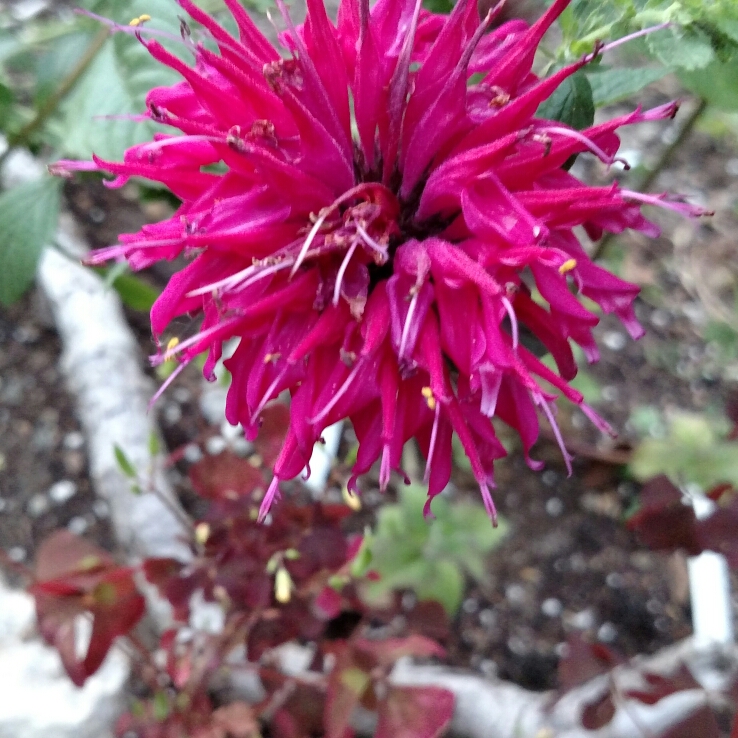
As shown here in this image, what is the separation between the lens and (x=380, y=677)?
1.73 feet

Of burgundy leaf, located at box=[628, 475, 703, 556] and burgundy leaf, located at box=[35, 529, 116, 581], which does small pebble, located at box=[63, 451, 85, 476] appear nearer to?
burgundy leaf, located at box=[35, 529, 116, 581]

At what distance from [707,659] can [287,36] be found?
61cm

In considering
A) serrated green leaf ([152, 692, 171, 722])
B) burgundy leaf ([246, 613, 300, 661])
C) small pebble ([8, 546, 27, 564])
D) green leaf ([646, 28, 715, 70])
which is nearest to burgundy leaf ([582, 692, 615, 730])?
burgundy leaf ([246, 613, 300, 661])

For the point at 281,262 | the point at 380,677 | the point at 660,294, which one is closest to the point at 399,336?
the point at 281,262

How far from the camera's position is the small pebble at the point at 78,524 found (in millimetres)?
870

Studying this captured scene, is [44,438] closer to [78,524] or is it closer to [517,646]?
[78,524]

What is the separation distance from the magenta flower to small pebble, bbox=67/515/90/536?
65 cm

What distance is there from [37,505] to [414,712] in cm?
62

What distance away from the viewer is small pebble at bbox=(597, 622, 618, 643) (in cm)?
83

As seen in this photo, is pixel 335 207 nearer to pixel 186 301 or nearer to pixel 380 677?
pixel 186 301

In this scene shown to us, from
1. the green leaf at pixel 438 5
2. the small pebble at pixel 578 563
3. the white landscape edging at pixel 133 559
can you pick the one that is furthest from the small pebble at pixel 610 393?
the green leaf at pixel 438 5

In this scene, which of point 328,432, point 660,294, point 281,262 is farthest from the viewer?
point 660,294

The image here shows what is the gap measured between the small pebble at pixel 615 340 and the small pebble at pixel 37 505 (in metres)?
0.84

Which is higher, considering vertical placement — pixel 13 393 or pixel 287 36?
pixel 287 36
